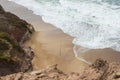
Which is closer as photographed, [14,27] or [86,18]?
[14,27]

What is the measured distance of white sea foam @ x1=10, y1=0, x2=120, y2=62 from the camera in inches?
767

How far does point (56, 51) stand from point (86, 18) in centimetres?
633

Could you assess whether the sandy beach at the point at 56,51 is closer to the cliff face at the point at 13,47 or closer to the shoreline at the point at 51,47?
the shoreline at the point at 51,47

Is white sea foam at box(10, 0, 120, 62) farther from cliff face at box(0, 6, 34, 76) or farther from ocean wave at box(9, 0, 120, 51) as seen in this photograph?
cliff face at box(0, 6, 34, 76)

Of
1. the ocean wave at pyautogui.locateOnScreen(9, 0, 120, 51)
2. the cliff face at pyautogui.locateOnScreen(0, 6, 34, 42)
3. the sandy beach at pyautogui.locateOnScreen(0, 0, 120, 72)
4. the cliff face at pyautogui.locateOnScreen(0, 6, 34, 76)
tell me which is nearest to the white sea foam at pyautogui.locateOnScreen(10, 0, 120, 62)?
the ocean wave at pyautogui.locateOnScreen(9, 0, 120, 51)

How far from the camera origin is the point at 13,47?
1609 centimetres

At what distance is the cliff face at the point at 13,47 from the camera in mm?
14602

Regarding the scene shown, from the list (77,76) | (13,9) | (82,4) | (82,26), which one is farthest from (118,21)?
(77,76)

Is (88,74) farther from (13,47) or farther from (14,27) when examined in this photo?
(14,27)

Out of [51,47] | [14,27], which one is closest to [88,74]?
[51,47]

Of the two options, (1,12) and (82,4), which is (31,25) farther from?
(82,4)

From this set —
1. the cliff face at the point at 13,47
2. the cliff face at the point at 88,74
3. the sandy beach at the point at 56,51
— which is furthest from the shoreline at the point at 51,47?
the cliff face at the point at 88,74

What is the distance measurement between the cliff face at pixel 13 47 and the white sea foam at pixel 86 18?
332 centimetres

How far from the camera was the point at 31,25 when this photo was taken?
2177 cm
